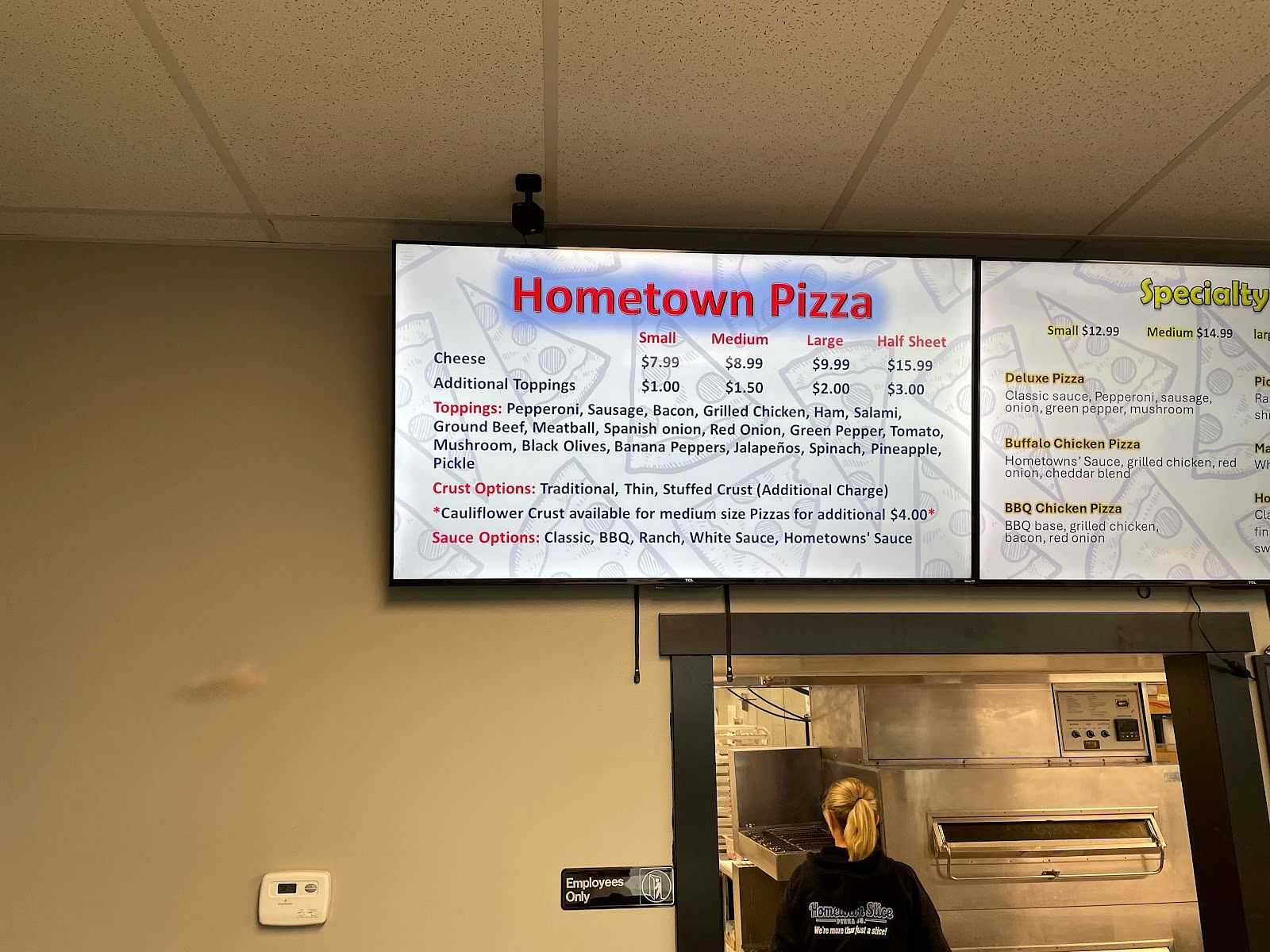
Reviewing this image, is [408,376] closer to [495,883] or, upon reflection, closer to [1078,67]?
[495,883]

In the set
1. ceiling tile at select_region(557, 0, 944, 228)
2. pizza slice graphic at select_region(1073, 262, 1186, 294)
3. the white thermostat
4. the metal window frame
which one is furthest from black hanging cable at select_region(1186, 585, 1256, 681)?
the white thermostat

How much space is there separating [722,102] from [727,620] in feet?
3.50

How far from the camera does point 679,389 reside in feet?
6.71

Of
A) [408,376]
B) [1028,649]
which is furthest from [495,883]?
[1028,649]

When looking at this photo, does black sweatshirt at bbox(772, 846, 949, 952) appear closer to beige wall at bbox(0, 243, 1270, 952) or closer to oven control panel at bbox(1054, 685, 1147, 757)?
beige wall at bbox(0, 243, 1270, 952)

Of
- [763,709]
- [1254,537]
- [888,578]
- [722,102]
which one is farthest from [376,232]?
[763,709]

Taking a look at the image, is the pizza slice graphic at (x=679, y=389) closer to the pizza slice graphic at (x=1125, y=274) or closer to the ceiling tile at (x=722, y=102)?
the ceiling tile at (x=722, y=102)

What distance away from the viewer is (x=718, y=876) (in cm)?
199

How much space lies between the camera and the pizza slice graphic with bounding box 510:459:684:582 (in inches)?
78.5

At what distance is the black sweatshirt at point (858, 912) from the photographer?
108 inches

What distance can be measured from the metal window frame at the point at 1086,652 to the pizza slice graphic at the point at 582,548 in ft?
0.58

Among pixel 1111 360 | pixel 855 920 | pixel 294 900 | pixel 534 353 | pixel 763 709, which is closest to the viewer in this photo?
pixel 294 900

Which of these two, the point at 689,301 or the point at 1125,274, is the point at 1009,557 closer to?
the point at 1125,274

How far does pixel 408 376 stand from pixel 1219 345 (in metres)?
1.80
